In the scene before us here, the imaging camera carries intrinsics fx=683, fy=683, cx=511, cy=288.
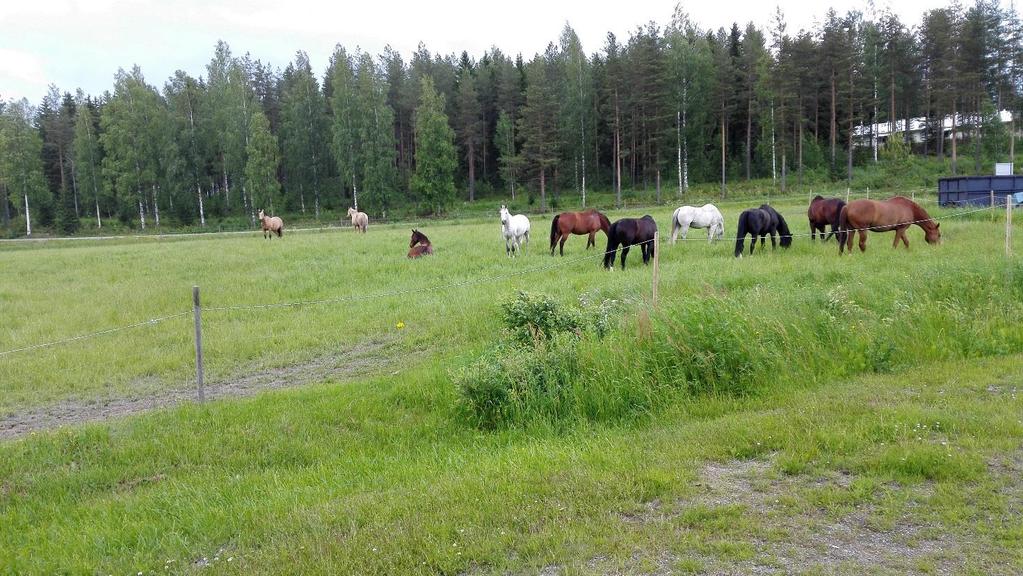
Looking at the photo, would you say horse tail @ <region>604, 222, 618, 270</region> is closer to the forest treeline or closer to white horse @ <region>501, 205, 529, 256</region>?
white horse @ <region>501, 205, 529, 256</region>

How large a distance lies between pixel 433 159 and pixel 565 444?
4708 centimetres

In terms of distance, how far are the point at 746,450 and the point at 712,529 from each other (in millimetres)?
1422

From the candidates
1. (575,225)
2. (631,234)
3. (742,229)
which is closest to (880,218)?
(742,229)

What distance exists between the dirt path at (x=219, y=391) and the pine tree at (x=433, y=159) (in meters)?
41.5

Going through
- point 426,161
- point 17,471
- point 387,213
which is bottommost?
point 17,471

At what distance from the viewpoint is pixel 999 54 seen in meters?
49.9

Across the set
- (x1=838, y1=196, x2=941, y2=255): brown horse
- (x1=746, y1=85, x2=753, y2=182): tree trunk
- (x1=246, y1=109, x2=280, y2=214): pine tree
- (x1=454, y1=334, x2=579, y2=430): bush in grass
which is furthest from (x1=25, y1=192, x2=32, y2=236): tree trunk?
(x1=454, y1=334, x2=579, y2=430): bush in grass

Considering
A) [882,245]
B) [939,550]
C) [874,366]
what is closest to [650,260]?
[882,245]

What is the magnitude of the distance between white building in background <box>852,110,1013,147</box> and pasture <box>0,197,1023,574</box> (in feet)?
159

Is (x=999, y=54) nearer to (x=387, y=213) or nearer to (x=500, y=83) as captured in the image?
(x=500, y=83)

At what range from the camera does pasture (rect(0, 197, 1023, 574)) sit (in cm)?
407

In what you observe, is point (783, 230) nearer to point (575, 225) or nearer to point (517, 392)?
point (575, 225)

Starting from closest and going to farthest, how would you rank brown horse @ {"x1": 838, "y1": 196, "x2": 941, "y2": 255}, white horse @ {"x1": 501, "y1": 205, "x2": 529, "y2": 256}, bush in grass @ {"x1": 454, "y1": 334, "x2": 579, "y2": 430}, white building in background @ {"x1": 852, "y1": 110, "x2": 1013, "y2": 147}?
bush in grass @ {"x1": 454, "y1": 334, "x2": 579, "y2": 430} → brown horse @ {"x1": 838, "y1": 196, "x2": 941, "y2": 255} → white horse @ {"x1": 501, "y1": 205, "x2": 529, "y2": 256} → white building in background @ {"x1": 852, "y1": 110, "x2": 1013, "y2": 147}

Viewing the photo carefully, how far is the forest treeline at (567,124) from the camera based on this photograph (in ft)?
161
